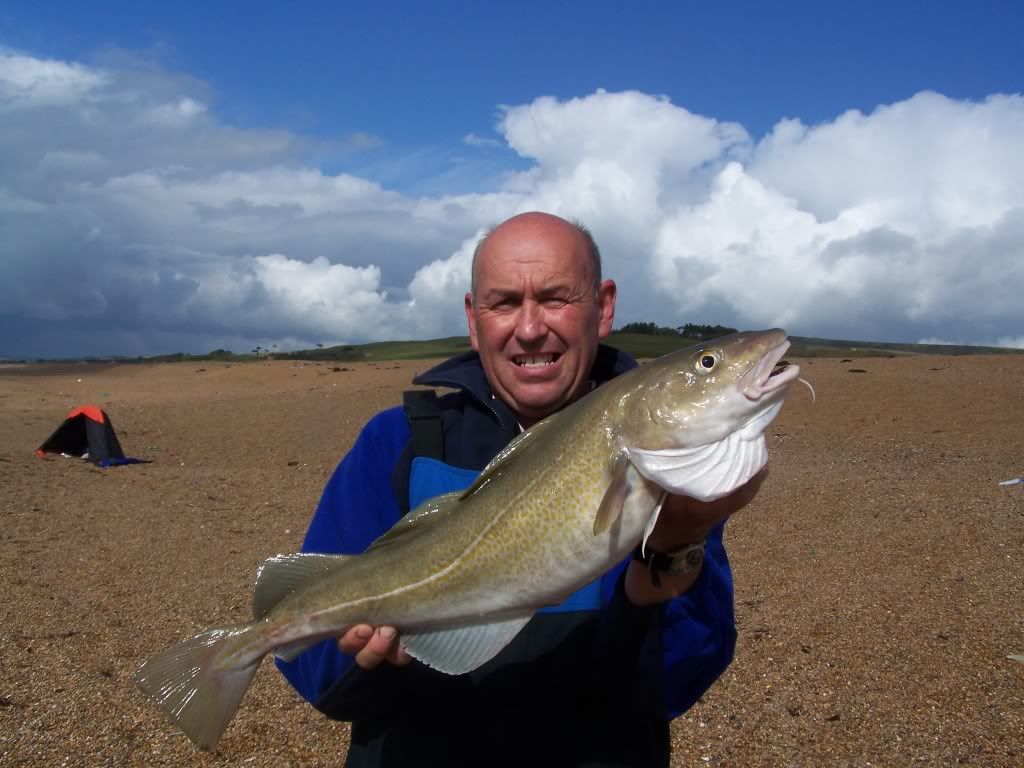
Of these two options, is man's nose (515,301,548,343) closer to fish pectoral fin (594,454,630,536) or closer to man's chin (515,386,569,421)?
man's chin (515,386,569,421)

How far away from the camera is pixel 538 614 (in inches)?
120

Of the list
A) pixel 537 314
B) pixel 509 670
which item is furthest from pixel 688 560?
pixel 537 314

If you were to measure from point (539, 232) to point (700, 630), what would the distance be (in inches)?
68.6

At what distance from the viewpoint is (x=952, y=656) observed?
5262 millimetres

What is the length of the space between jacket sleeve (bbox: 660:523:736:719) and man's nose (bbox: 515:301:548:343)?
1.05 meters

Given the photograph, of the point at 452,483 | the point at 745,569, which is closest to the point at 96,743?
the point at 452,483

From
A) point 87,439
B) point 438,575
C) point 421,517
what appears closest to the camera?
point 438,575

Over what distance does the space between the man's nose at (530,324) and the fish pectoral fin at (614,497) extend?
934mm

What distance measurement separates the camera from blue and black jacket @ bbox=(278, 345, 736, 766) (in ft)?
9.02

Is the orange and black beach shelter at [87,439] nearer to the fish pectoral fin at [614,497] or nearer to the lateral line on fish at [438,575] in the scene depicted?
the lateral line on fish at [438,575]

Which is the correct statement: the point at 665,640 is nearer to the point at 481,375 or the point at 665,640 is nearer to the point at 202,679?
the point at 481,375

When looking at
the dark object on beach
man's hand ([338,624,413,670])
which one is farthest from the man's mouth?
the dark object on beach

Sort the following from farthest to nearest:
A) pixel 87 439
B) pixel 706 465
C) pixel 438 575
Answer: pixel 87 439, pixel 438 575, pixel 706 465

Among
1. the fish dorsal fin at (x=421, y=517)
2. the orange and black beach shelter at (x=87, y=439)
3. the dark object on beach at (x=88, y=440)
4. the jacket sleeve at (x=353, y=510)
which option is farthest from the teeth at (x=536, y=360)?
the orange and black beach shelter at (x=87, y=439)
